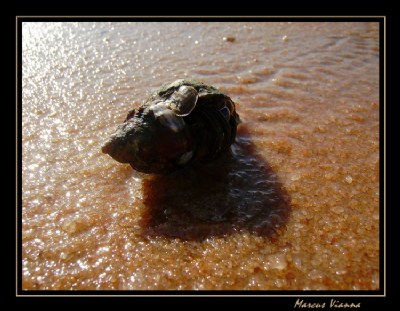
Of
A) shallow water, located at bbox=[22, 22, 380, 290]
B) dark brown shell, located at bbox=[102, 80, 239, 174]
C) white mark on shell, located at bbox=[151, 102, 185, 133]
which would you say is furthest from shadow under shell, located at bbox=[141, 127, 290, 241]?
white mark on shell, located at bbox=[151, 102, 185, 133]

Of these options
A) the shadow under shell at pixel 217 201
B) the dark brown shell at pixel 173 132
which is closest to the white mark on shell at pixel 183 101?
the dark brown shell at pixel 173 132

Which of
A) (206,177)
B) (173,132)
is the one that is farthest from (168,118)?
(206,177)

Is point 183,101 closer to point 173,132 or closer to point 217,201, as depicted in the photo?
point 173,132

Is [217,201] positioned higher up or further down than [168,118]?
further down

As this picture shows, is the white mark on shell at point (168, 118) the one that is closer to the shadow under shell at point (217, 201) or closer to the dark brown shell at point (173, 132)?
the dark brown shell at point (173, 132)

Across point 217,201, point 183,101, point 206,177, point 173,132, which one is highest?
point 183,101
